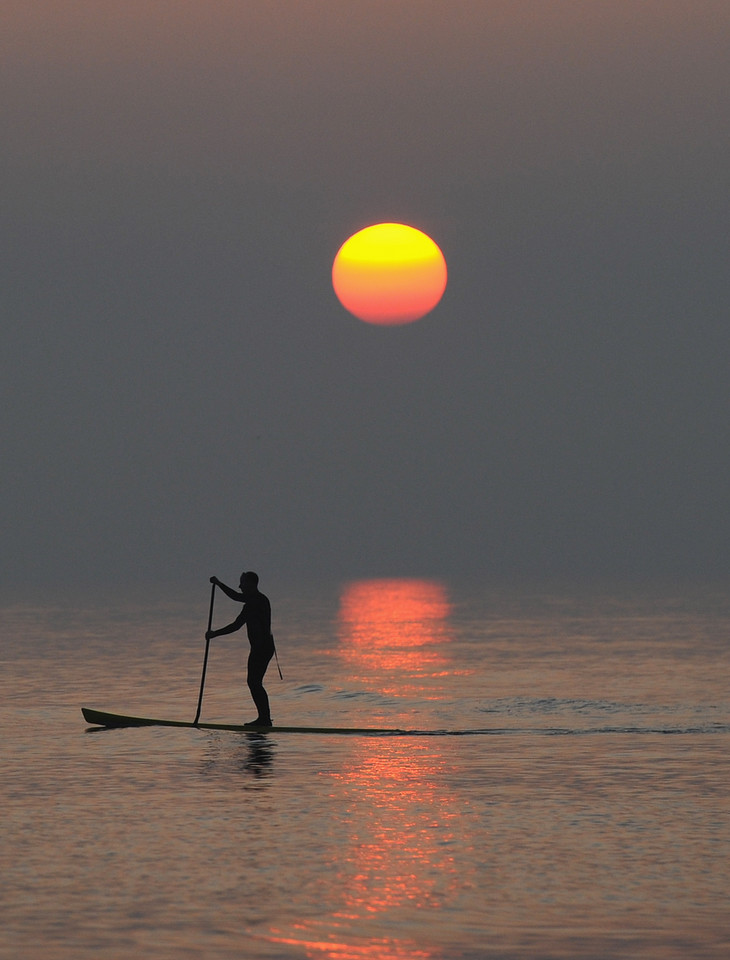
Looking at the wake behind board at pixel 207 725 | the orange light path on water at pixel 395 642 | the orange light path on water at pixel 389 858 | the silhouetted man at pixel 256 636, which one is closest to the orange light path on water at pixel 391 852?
the orange light path on water at pixel 389 858

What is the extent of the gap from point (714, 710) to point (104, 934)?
17155 millimetres

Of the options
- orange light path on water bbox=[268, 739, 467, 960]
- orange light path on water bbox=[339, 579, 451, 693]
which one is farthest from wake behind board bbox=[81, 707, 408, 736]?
orange light path on water bbox=[339, 579, 451, 693]

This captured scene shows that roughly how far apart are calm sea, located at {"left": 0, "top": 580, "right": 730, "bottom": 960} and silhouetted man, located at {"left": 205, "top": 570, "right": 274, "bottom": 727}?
29.8 inches

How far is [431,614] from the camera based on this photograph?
77812 millimetres

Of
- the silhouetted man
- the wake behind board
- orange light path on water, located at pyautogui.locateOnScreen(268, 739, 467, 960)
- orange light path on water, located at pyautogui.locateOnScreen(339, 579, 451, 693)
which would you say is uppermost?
orange light path on water, located at pyautogui.locateOnScreen(339, 579, 451, 693)

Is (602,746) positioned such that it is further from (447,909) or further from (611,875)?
(447,909)

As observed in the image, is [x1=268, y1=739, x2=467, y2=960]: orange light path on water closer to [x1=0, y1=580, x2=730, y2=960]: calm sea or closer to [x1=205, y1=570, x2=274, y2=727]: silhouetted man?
[x1=0, y1=580, x2=730, y2=960]: calm sea

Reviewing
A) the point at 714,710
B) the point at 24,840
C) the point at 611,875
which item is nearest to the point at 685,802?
the point at 611,875

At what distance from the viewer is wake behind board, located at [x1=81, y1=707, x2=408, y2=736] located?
75.8 feet

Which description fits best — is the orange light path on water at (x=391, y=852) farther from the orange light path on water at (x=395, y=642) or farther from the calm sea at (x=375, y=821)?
the orange light path on water at (x=395, y=642)

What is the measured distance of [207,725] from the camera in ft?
76.2

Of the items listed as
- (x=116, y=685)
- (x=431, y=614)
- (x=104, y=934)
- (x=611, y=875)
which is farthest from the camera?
(x=431, y=614)

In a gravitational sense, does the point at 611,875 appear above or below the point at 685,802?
below

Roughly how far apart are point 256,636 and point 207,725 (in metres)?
1.47
